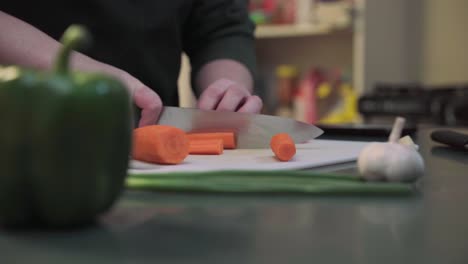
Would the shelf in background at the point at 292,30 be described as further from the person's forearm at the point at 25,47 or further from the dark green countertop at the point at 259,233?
the dark green countertop at the point at 259,233

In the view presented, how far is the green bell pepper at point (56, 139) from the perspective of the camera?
0.94 ft

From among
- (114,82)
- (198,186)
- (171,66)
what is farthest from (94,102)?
(171,66)

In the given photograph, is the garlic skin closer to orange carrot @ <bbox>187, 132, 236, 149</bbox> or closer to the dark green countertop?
the dark green countertop

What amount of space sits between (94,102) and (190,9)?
861 millimetres

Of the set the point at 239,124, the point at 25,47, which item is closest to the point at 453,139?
the point at 239,124

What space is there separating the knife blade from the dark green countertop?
11.5 inches

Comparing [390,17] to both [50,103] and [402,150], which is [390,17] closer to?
[402,150]

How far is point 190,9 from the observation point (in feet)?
3.70

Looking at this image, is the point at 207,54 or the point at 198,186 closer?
the point at 198,186

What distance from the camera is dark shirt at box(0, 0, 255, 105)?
3.12 feet

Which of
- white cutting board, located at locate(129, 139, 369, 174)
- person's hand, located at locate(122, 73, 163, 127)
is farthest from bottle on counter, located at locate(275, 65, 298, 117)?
person's hand, located at locate(122, 73, 163, 127)

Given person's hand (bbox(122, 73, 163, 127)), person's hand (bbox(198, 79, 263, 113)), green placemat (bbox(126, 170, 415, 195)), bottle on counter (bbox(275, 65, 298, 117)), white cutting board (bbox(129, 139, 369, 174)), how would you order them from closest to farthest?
1. green placemat (bbox(126, 170, 415, 195))
2. white cutting board (bbox(129, 139, 369, 174))
3. person's hand (bbox(122, 73, 163, 127))
4. person's hand (bbox(198, 79, 263, 113))
5. bottle on counter (bbox(275, 65, 298, 117))

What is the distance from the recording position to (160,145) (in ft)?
1.68

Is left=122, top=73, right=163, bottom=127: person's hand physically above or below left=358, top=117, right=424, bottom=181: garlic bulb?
above
